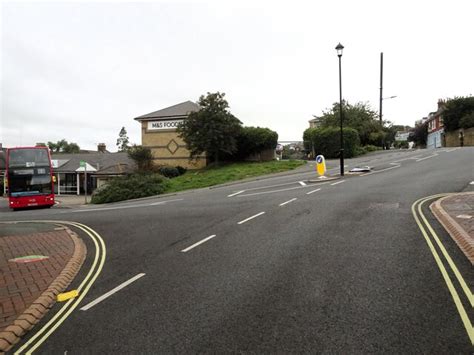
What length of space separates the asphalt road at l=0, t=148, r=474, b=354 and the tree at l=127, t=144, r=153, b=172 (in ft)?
95.3

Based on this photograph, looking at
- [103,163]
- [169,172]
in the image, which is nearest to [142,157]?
[169,172]

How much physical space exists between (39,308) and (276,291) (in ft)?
12.8

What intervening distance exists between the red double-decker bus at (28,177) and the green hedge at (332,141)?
81.7 ft

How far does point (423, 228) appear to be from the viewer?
9000 mm

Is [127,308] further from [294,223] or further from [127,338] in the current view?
[294,223]

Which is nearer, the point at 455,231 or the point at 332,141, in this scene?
the point at 455,231

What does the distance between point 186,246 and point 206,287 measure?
2.92 m

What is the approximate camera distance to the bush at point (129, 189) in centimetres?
2748

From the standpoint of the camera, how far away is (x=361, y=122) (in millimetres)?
47906

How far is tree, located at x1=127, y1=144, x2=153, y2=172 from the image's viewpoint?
3966cm

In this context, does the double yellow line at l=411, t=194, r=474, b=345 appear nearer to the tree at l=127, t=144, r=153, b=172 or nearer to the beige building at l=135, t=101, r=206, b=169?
the tree at l=127, t=144, r=153, b=172

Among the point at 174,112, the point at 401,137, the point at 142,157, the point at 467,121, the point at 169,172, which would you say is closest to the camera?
the point at 169,172

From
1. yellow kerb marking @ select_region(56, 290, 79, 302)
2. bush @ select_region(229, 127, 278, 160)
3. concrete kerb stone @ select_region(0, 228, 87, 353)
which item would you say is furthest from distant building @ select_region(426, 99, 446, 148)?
yellow kerb marking @ select_region(56, 290, 79, 302)

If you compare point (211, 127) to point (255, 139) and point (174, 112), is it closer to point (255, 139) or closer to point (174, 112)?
point (255, 139)
